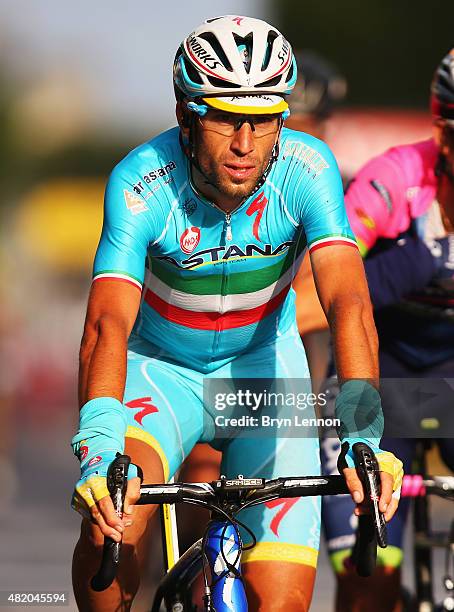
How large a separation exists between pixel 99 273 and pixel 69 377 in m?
15.6

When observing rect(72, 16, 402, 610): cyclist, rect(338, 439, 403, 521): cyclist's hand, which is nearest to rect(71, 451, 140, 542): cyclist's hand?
rect(72, 16, 402, 610): cyclist

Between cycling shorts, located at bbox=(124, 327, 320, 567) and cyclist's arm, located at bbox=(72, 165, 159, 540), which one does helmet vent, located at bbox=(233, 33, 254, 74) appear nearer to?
cyclist's arm, located at bbox=(72, 165, 159, 540)

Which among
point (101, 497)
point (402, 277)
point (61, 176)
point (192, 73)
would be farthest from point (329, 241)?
point (61, 176)

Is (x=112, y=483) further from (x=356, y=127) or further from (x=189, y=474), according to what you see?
(x=356, y=127)

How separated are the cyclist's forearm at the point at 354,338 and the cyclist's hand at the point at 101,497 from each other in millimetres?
831

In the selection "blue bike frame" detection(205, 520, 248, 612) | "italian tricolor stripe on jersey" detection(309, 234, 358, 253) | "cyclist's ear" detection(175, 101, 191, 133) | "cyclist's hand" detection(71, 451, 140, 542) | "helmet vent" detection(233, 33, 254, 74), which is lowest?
"blue bike frame" detection(205, 520, 248, 612)

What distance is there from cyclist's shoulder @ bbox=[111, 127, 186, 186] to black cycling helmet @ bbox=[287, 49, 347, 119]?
3596 millimetres

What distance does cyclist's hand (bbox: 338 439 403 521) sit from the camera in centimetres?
416

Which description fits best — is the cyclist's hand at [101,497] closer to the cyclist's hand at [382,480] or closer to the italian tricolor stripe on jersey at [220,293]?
the cyclist's hand at [382,480]

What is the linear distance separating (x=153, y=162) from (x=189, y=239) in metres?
0.31

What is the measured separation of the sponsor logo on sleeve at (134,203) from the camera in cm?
496

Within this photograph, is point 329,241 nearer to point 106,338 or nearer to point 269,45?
point 269,45

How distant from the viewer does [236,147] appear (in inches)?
193

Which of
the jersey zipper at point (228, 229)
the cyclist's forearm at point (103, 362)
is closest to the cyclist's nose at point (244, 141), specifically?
the jersey zipper at point (228, 229)
